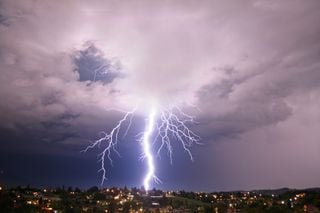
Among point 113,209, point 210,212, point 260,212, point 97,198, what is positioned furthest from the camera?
point 97,198

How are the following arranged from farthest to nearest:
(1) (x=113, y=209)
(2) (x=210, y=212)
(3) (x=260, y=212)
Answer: (1) (x=113, y=209)
(2) (x=210, y=212)
(3) (x=260, y=212)

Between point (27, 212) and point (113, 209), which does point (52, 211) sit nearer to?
point (113, 209)

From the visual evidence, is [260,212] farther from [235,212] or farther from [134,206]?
[134,206]

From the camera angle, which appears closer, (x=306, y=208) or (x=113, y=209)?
(x=306, y=208)

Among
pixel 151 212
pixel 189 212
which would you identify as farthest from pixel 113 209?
pixel 189 212

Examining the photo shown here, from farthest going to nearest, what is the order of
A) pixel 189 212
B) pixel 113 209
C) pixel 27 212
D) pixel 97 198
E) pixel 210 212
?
pixel 97 198, pixel 189 212, pixel 113 209, pixel 210 212, pixel 27 212

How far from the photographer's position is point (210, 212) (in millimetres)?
80938

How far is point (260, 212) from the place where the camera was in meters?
73.8

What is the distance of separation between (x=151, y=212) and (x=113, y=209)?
9.62m

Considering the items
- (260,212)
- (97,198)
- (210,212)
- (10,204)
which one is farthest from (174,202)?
(10,204)

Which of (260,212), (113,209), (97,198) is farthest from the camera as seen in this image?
(97,198)

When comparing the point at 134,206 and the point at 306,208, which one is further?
the point at 134,206

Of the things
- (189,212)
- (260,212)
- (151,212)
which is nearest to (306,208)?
(260,212)

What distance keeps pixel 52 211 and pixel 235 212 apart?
42.1m
